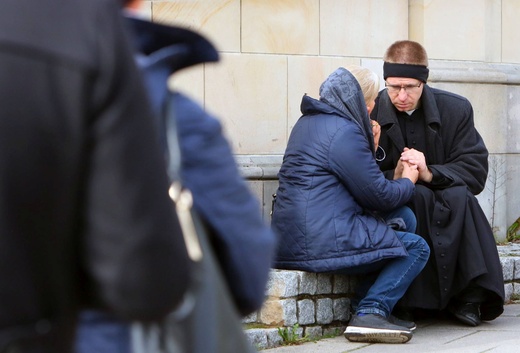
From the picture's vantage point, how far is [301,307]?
632cm

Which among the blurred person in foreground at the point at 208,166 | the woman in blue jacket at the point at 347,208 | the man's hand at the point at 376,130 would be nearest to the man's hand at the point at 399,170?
the man's hand at the point at 376,130

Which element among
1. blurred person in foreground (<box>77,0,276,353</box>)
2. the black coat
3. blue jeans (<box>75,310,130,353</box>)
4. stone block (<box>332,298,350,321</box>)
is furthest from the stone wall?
blue jeans (<box>75,310,130,353</box>)

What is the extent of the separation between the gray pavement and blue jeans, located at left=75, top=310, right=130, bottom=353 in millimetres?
4354

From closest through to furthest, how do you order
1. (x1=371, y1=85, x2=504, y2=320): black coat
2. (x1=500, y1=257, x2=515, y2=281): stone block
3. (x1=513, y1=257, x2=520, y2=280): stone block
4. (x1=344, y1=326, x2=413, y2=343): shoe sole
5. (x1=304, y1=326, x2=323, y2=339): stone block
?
(x1=344, y1=326, x2=413, y2=343): shoe sole < (x1=304, y1=326, x2=323, y2=339): stone block < (x1=371, y1=85, x2=504, y2=320): black coat < (x1=500, y1=257, x2=515, y2=281): stone block < (x1=513, y1=257, x2=520, y2=280): stone block

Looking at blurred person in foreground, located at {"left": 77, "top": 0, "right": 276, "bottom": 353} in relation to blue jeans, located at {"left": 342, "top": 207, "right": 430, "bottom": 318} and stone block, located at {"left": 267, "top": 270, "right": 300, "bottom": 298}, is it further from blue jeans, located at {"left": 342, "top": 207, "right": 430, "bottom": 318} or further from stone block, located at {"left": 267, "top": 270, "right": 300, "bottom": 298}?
blue jeans, located at {"left": 342, "top": 207, "right": 430, "bottom": 318}

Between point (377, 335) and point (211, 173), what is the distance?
4614 millimetres

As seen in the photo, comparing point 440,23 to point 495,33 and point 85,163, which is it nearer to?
point 495,33

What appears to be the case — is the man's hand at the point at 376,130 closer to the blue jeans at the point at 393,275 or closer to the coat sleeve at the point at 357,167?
the coat sleeve at the point at 357,167

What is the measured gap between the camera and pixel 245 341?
1804mm

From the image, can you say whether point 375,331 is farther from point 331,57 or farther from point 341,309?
point 331,57

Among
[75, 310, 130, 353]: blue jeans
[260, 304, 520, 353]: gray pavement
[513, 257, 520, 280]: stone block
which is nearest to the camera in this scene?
[75, 310, 130, 353]: blue jeans

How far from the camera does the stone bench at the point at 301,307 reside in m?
6.22

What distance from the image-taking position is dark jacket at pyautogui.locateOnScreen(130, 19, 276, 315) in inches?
68.9

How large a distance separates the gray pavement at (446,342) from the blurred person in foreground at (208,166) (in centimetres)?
414
